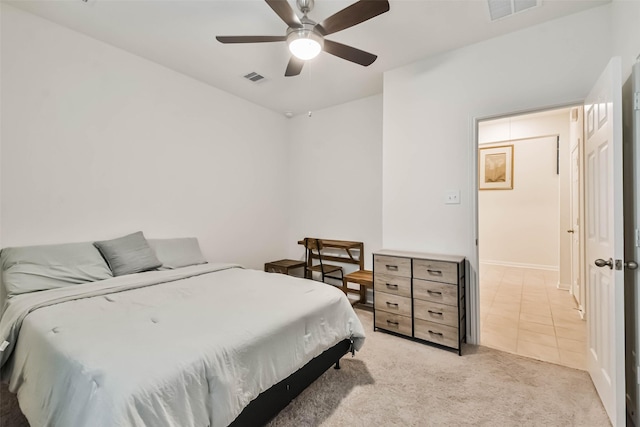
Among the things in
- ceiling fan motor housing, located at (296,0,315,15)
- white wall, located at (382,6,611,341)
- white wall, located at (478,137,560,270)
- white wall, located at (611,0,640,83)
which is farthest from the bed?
white wall, located at (478,137,560,270)


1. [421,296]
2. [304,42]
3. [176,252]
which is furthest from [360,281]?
[304,42]

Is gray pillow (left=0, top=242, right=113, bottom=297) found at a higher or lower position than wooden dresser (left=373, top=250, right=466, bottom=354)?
higher

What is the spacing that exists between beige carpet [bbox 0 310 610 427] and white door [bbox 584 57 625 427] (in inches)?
8.8

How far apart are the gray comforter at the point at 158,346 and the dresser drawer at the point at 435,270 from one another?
2.96 ft

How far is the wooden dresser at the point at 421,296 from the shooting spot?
2553 mm

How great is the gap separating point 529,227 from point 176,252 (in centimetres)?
629

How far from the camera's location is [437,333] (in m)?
2.63

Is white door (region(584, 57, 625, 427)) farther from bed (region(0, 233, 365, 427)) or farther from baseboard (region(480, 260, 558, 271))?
baseboard (region(480, 260, 558, 271))

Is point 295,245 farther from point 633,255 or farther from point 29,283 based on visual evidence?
point 633,255

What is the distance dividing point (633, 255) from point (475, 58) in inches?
81.4

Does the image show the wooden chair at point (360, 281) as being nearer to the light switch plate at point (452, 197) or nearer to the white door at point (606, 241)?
the light switch plate at point (452, 197)

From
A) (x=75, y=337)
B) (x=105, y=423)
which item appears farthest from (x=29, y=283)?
(x=105, y=423)

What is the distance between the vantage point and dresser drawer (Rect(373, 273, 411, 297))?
9.18 feet

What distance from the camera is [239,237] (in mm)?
4102
